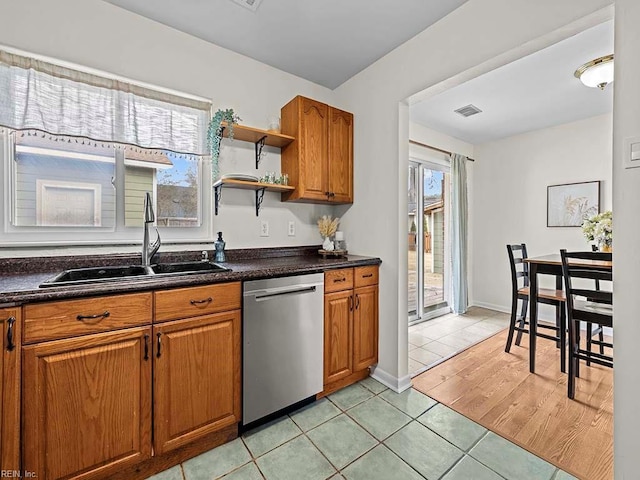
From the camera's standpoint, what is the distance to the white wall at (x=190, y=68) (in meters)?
1.64

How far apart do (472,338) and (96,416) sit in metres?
3.31

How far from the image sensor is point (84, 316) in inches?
47.4

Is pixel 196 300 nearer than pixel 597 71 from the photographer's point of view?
Yes

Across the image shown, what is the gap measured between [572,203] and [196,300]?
4311mm

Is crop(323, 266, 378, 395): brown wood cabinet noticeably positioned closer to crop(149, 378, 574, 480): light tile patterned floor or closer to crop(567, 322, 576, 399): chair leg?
crop(149, 378, 574, 480): light tile patterned floor

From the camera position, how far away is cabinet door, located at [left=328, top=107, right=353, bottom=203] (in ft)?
8.02

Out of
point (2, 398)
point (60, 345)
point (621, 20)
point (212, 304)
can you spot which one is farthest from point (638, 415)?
point (2, 398)

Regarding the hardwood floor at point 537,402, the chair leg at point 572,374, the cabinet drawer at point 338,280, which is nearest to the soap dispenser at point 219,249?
the cabinet drawer at point 338,280

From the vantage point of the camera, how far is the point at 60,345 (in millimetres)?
1167

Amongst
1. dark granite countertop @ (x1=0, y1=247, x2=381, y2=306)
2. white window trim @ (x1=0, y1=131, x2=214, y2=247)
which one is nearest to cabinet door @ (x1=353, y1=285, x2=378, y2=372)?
dark granite countertop @ (x1=0, y1=247, x2=381, y2=306)

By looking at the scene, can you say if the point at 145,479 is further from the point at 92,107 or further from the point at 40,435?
the point at 92,107

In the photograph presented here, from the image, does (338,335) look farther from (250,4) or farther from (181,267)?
(250,4)

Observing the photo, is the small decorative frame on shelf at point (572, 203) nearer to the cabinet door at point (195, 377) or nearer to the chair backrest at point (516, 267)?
the chair backrest at point (516, 267)

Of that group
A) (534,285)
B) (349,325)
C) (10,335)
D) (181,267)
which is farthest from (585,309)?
(10,335)
